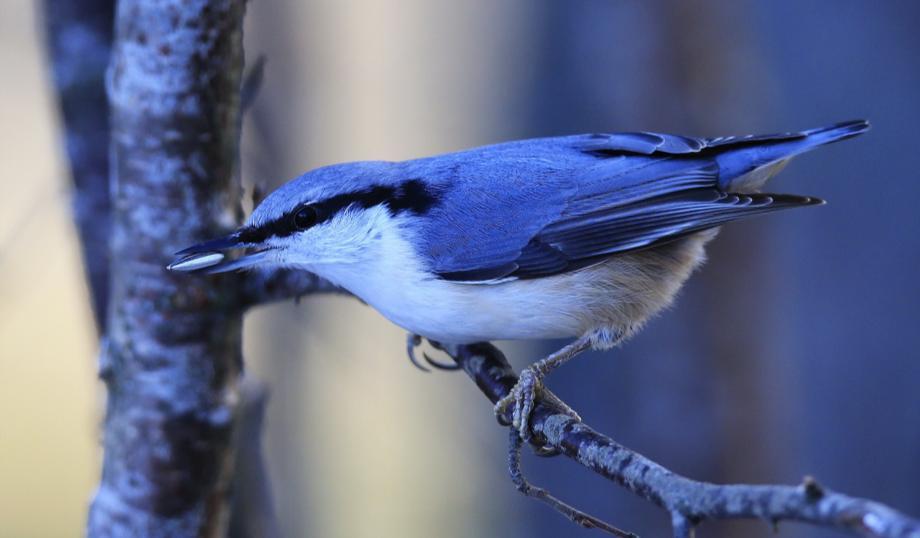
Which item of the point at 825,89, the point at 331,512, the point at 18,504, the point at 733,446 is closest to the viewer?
the point at 733,446

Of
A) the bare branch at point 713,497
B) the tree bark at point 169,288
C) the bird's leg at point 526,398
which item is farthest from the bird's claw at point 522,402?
the tree bark at point 169,288

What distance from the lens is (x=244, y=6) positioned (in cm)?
170

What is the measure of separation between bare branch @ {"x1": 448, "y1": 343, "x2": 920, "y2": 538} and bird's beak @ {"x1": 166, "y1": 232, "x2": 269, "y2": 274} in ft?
2.02

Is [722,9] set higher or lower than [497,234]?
higher

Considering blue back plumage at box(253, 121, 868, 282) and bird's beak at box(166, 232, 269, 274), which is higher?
blue back plumage at box(253, 121, 868, 282)

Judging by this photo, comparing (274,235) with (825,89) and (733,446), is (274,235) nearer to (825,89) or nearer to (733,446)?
(733,446)

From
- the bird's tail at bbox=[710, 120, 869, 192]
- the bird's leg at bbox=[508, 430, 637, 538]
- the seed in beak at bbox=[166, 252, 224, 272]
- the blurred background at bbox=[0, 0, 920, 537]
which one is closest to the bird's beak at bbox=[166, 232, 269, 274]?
the seed in beak at bbox=[166, 252, 224, 272]

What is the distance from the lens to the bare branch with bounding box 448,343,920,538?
0.85m

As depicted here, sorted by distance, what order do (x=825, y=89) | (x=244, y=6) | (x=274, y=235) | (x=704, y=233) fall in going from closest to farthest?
1. (x=244, y=6)
2. (x=274, y=235)
3. (x=704, y=233)
4. (x=825, y=89)

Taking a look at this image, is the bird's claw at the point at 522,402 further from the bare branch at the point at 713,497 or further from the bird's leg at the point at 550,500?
the bare branch at the point at 713,497

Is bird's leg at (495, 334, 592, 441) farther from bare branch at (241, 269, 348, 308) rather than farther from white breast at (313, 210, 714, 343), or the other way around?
bare branch at (241, 269, 348, 308)

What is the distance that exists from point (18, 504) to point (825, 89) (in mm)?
4357

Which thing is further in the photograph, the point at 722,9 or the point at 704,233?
the point at 722,9

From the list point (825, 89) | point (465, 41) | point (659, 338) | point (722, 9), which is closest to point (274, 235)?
point (659, 338)
